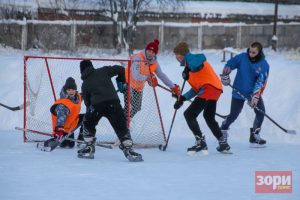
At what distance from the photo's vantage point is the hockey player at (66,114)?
8172 mm

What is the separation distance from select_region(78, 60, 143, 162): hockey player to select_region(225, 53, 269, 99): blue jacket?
164 cm

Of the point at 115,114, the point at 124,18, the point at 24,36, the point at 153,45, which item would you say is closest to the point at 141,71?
the point at 153,45

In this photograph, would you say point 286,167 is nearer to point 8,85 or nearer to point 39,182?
point 39,182

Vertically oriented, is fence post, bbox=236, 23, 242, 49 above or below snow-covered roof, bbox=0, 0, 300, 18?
below

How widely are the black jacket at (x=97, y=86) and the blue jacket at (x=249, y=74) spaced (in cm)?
167

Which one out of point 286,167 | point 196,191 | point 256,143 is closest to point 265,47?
point 256,143

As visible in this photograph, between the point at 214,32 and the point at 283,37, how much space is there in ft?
6.86

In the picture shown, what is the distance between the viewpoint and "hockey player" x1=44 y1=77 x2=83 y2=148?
817cm

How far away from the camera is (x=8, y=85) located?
1268 cm

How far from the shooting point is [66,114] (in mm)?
8273

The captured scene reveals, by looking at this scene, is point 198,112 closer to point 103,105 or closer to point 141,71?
point 141,71

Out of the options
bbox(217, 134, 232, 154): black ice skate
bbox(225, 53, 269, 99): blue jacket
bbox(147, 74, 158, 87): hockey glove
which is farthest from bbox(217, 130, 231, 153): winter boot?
bbox(147, 74, 158, 87): hockey glove

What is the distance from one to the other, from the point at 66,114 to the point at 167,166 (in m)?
1.41

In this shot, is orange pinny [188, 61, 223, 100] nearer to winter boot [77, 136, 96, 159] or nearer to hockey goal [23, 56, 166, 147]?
hockey goal [23, 56, 166, 147]
